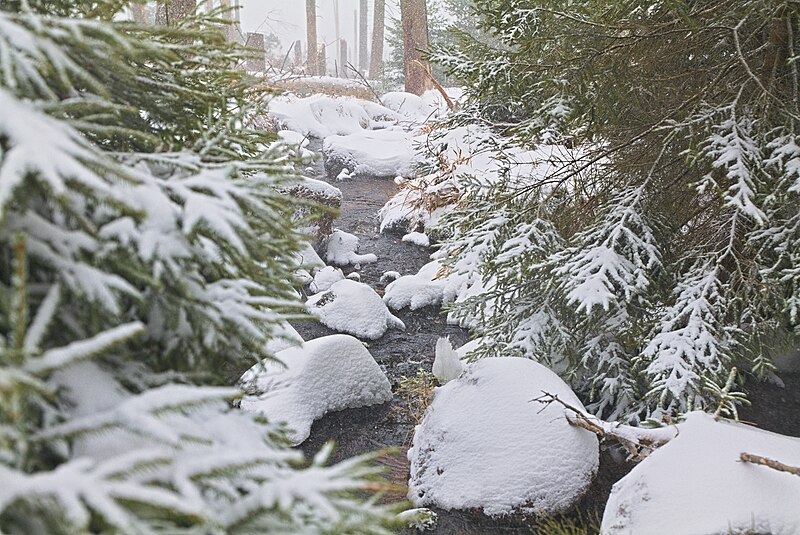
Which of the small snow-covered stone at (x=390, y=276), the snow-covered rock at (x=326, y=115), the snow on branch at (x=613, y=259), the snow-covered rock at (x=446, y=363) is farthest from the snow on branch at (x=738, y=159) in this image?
the snow-covered rock at (x=326, y=115)

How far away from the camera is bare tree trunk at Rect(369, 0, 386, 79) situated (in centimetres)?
2209

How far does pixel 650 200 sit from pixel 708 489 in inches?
76.9

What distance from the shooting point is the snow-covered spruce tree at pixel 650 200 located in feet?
9.99

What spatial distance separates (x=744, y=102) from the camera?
3.38m

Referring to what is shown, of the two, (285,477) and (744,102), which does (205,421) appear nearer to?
(285,477)

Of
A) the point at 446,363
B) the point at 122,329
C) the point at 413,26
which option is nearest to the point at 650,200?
the point at 446,363

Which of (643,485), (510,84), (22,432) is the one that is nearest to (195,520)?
(22,432)

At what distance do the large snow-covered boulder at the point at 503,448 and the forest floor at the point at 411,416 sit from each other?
0.40 feet

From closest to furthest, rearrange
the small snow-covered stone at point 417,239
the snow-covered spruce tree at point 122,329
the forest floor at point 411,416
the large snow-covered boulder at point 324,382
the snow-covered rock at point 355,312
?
1. the snow-covered spruce tree at point 122,329
2. the forest floor at point 411,416
3. the large snow-covered boulder at point 324,382
4. the snow-covered rock at point 355,312
5. the small snow-covered stone at point 417,239

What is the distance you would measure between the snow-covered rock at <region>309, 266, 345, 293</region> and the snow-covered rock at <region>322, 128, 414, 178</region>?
465 cm

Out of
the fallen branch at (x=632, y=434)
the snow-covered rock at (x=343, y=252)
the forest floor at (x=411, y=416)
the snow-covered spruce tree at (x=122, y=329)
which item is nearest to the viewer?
the snow-covered spruce tree at (x=122, y=329)

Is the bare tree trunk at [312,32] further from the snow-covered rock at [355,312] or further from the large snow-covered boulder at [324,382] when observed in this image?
the large snow-covered boulder at [324,382]

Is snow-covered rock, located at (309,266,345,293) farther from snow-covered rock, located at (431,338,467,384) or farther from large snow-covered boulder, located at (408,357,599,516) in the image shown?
large snow-covered boulder, located at (408,357,599,516)

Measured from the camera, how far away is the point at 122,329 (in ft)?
2.44
